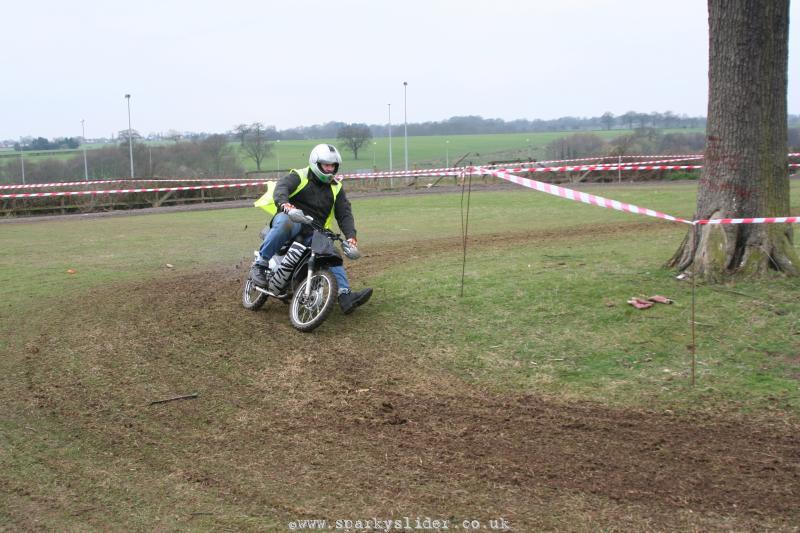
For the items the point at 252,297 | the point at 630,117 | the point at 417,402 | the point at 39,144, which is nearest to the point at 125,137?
the point at 39,144

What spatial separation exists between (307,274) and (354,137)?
48556 mm

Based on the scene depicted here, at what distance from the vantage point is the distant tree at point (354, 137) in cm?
5622

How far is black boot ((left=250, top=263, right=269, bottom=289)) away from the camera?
30.3 ft

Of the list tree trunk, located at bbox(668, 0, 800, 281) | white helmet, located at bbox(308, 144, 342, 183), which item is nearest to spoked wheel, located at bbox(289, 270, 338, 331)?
white helmet, located at bbox(308, 144, 342, 183)

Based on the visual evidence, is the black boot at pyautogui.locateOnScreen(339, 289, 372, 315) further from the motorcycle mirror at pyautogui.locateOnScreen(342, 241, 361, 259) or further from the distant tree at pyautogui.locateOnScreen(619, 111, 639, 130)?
the distant tree at pyautogui.locateOnScreen(619, 111, 639, 130)

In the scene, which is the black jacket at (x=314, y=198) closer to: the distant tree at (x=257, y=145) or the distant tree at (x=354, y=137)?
the distant tree at (x=257, y=145)

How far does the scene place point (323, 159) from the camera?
8.73m

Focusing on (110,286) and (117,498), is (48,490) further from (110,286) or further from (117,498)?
(110,286)

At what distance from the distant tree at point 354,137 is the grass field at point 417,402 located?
1778 inches

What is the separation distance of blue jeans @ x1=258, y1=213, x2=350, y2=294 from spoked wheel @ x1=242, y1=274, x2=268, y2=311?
0.54 metres

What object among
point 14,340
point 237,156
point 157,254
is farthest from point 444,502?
point 237,156

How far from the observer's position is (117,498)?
4.67m

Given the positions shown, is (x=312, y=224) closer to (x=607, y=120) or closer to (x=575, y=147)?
(x=575, y=147)

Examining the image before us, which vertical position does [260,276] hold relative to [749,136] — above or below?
below
